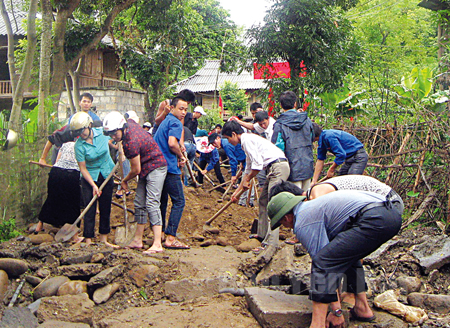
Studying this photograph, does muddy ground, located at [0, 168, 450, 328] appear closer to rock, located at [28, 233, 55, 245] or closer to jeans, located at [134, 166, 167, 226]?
rock, located at [28, 233, 55, 245]

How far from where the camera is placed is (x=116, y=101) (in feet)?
50.3

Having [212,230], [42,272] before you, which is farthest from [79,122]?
[212,230]

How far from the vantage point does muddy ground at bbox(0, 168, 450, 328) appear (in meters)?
3.66

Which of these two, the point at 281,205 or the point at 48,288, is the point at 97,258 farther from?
the point at 281,205

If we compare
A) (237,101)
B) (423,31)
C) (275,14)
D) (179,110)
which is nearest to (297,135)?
(179,110)

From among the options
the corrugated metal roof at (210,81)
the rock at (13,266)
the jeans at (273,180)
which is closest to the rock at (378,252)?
the jeans at (273,180)

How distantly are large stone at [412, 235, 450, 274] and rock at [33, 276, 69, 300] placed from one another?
3.77 m

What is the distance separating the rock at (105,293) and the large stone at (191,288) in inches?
20.2

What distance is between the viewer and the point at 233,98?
23.6 metres

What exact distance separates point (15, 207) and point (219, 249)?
288 centimetres

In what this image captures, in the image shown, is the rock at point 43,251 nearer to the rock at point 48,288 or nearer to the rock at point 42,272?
the rock at point 42,272

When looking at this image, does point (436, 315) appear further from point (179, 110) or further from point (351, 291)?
point (179, 110)

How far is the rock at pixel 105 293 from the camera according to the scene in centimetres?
421

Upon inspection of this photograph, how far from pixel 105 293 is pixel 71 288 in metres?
0.35
